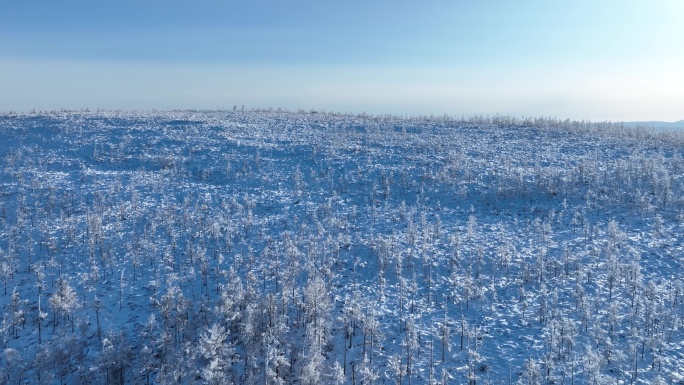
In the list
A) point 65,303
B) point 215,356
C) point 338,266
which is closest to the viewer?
point 215,356

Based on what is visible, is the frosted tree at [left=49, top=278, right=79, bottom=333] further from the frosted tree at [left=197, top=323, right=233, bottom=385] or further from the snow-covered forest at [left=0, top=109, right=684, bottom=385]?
the frosted tree at [left=197, top=323, right=233, bottom=385]

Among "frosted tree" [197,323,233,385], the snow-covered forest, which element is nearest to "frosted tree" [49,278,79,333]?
the snow-covered forest

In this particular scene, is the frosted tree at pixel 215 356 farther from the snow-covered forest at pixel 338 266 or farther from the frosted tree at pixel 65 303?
the frosted tree at pixel 65 303

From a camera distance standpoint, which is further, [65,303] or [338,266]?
[338,266]

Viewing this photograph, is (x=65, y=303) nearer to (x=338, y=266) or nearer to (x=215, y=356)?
(x=215, y=356)

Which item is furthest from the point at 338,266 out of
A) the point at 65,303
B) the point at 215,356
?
the point at 65,303

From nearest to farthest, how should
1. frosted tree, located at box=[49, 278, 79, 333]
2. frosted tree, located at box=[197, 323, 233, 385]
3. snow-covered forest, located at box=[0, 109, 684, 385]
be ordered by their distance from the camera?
frosted tree, located at box=[197, 323, 233, 385]
snow-covered forest, located at box=[0, 109, 684, 385]
frosted tree, located at box=[49, 278, 79, 333]

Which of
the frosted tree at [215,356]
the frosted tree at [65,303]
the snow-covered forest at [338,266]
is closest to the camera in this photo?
the frosted tree at [215,356]

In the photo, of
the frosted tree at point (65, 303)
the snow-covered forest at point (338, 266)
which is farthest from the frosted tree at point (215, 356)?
the frosted tree at point (65, 303)

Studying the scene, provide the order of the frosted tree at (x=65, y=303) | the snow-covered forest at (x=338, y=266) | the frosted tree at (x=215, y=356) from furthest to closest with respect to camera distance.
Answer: the frosted tree at (x=65, y=303), the snow-covered forest at (x=338, y=266), the frosted tree at (x=215, y=356)
